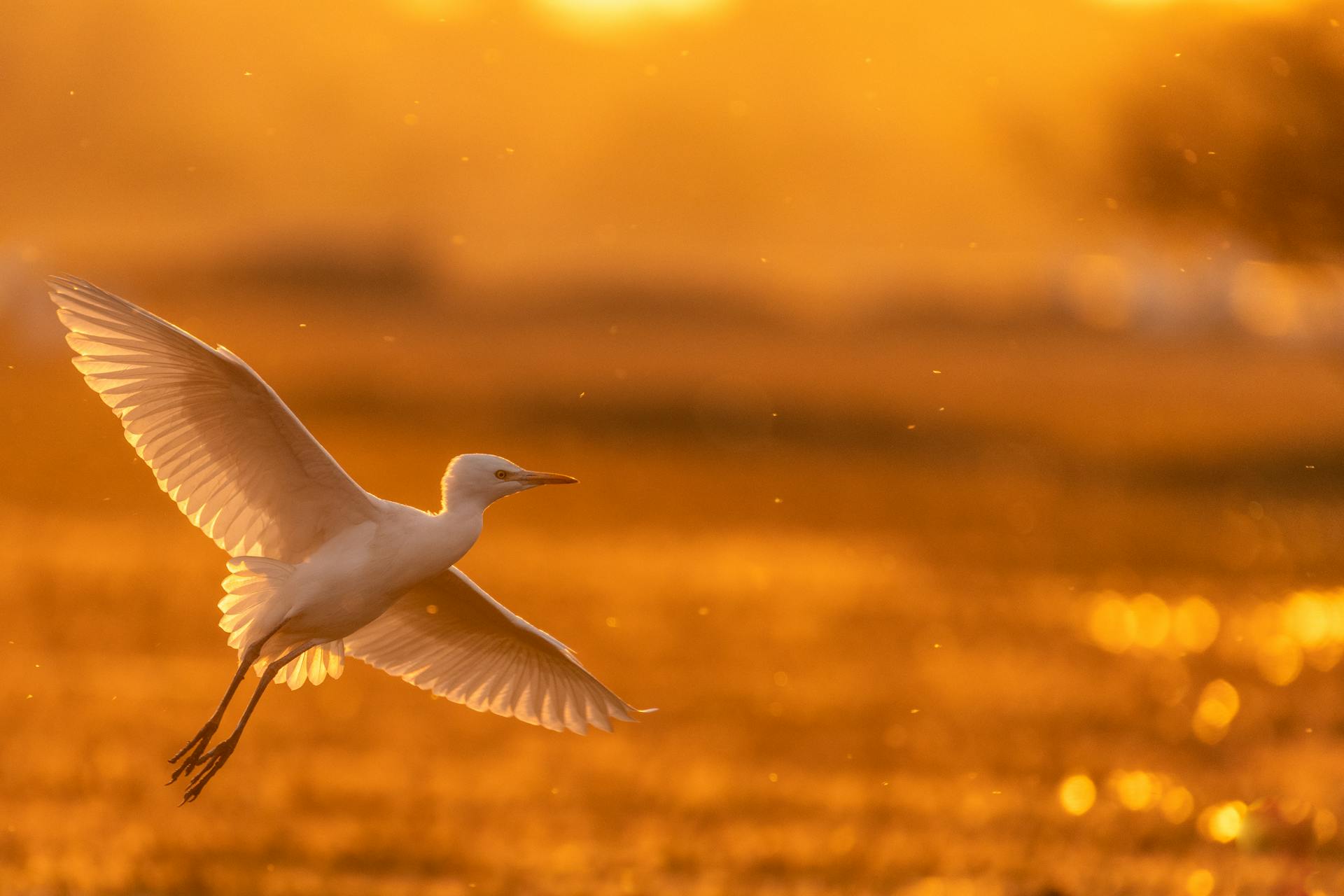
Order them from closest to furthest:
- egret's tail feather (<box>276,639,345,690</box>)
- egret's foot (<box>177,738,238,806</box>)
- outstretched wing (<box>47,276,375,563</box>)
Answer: egret's foot (<box>177,738,238,806</box>)
outstretched wing (<box>47,276,375,563</box>)
egret's tail feather (<box>276,639,345,690</box>)

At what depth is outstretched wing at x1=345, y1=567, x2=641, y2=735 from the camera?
880cm

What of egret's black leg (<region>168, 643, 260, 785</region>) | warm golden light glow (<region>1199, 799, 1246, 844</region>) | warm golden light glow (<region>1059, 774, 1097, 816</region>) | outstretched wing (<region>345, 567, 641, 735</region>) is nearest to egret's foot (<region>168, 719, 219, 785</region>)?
egret's black leg (<region>168, 643, 260, 785</region>)

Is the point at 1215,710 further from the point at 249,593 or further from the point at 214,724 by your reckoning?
the point at 214,724

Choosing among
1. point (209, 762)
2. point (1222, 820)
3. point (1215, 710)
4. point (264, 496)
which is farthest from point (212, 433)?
point (1215, 710)

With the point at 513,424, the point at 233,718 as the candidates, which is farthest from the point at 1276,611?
the point at 513,424

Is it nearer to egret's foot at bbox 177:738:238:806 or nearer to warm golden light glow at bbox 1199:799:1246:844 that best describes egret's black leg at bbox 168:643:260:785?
egret's foot at bbox 177:738:238:806

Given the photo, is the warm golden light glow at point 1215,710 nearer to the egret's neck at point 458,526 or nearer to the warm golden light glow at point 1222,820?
the warm golden light glow at point 1222,820

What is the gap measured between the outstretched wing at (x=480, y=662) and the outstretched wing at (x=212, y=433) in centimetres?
103

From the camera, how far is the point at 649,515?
38.1 meters

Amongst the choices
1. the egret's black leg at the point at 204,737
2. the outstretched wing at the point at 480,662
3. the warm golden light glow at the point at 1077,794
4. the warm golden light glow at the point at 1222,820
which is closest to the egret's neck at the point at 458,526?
the egret's black leg at the point at 204,737

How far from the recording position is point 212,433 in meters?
7.80

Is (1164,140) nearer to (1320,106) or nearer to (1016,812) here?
(1320,106)

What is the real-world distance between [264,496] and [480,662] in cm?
154

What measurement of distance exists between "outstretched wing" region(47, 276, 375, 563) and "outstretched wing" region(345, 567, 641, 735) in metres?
1.03
